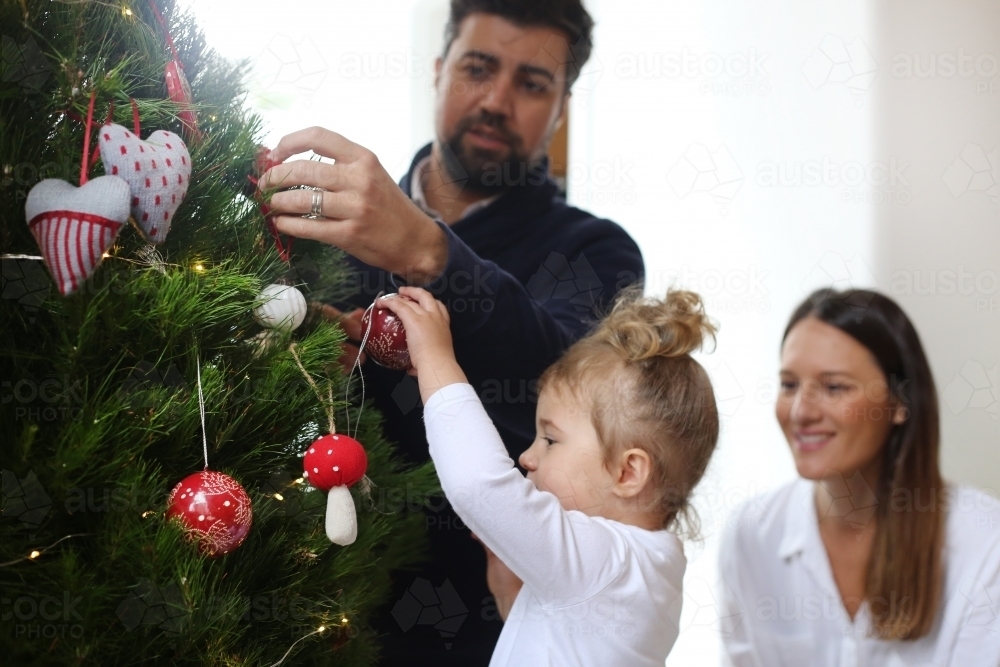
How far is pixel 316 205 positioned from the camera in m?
0.69

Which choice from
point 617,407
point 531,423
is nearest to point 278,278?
point 617,407

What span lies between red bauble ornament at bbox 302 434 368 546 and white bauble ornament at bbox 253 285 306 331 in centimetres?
9

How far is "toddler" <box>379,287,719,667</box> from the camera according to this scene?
74cm

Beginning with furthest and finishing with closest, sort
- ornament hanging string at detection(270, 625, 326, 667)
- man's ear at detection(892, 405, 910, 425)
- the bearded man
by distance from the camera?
man's ear at detection(892, 405, 910, 425)
the bearded man
ornament hanging string at detection(270, 625, 326, 667)

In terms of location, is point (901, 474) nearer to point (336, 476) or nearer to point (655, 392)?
point (655, 392)

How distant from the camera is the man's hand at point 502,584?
0.93m

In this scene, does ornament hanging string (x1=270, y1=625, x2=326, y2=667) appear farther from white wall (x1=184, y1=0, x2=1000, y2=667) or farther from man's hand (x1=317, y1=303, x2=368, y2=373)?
white wall (x1=184, y1=0, x2=1000, y2=667)

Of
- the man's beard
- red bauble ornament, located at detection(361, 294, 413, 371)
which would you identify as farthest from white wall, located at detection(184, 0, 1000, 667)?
red bauble ornament, located at detection(361, 294, 413, 371)

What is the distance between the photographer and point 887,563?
1.21 meters

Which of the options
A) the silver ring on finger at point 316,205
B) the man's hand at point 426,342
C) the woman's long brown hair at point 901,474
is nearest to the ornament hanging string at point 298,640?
the man's hand at point 426,342

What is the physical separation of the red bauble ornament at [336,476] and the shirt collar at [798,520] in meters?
0.89

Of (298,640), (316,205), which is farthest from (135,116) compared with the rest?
(298,640)

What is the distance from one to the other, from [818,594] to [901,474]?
8.5 inches

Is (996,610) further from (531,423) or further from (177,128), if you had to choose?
(177,128)
